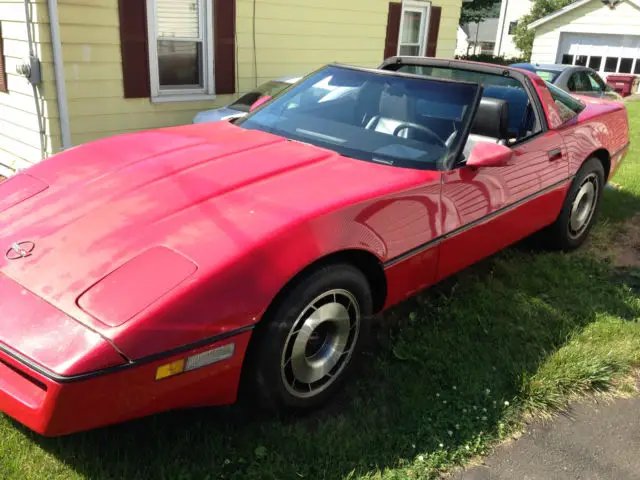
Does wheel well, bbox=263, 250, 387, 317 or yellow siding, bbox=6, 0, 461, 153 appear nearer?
wheel well, bbox=263, 250, 387, 317

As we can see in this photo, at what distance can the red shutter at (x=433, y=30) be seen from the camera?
35.9 ft

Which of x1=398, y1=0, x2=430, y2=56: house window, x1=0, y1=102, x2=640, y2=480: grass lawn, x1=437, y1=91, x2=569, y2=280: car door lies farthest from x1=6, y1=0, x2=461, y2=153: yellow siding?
x1=437, y1=91, x2=569, y2=280: car door

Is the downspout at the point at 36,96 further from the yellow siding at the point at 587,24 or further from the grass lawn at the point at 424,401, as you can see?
the yellow siding at the point at 587,24

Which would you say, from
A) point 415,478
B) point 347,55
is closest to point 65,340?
point 415,478

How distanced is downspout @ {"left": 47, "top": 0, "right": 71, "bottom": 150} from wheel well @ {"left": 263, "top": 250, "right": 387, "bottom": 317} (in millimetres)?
5085

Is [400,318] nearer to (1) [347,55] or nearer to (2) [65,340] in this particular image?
(2) [65,340]

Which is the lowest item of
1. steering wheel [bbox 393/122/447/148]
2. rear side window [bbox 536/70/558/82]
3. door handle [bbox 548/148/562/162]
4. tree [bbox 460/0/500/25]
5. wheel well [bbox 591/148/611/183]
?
wheel well [bbox 591/148/611/183]

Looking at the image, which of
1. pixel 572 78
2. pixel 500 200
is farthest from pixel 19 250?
pixel 572 78

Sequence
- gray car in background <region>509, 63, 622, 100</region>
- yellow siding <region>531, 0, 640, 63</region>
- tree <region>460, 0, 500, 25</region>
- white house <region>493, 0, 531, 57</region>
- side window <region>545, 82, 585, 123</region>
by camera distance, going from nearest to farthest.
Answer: side window <region>545, 82, 585, 123</region> → gray car in background <region>509, 63, 622, 100</region> → yellow siding <region>531, 0, 640, 63</region> → tree <region>460, 0, 500, 25</region> → white house <region>493, 0, 531, 57</region>

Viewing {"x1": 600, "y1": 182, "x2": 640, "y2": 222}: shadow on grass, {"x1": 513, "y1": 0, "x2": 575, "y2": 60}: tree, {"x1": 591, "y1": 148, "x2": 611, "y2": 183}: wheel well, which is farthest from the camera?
{"x1": 513, "y1": 0, "x2": 575, "y2": 60}: tree

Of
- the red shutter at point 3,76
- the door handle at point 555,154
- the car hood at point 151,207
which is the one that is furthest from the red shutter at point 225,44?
the door handle at point 555,154

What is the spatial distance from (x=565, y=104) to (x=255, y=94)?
4.09 meters

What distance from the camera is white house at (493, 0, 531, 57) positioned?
39641mm

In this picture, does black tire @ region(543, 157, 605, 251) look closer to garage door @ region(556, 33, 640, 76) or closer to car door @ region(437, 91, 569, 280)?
car door @ region(437, 91, 569, 280)
